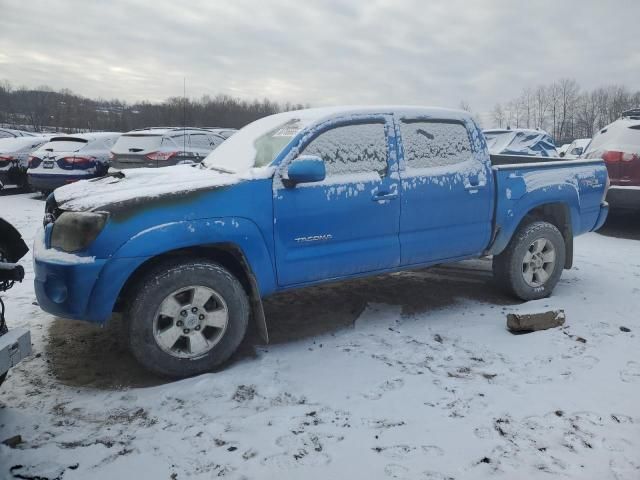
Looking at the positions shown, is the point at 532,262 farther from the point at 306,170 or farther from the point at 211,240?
the point at 211,240

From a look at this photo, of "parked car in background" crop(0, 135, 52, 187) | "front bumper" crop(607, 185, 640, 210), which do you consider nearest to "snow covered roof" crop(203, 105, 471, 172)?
"front bumper" crop(607, 185, 640, 210)

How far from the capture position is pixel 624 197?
756cm

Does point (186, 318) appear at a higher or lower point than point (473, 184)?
lower

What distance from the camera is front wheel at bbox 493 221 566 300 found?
193 inches

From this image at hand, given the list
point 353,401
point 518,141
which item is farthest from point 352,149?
point 518,141

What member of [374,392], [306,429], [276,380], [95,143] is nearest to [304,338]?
[276,380]

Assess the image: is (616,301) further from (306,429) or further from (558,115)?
(558,115)

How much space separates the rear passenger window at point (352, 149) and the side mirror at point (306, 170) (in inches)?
9.8

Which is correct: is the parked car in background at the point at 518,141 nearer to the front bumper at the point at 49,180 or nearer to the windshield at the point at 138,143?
the windshield at the point at 138,143

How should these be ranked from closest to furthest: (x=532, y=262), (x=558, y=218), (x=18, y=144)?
(x=532, y=262) < (x=558, y=218) < (x=18, y=144)

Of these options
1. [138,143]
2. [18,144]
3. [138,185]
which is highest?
[18,144]

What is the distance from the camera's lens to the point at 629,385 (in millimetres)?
3359

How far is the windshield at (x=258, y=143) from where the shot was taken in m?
3.99

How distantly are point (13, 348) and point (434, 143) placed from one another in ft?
11.1
